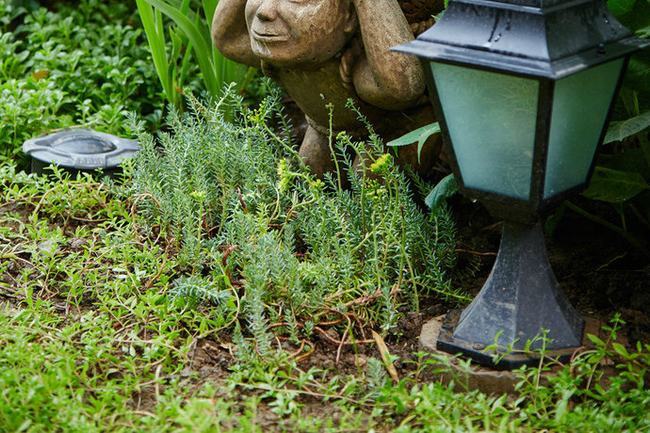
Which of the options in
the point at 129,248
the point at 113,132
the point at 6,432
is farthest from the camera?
the point at 113,132

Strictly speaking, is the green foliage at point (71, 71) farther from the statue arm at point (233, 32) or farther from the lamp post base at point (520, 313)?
the lamp post base at point (520, 313)

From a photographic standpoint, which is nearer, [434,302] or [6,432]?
[6,432]

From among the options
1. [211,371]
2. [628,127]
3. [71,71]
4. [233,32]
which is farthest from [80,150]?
[628,127]

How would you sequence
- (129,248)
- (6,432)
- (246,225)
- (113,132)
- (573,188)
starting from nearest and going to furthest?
(6,432) → (573,188) → (246,225) → (129,248) → (113,132)

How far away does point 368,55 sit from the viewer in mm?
3264

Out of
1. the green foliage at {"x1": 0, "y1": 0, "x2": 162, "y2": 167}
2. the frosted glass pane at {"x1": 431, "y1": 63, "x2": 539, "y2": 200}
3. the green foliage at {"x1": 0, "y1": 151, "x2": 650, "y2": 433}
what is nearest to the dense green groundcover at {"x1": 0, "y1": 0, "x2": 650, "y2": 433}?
the green foliage at {"x1": 0, "y1": 151, "x2": 650, "y2": 433}

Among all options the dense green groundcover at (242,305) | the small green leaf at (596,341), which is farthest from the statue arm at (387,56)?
the small green leaf at (596,341)

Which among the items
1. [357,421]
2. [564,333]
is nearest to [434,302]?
[564,333]

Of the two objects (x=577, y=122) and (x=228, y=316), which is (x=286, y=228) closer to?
(x=228, y=316)

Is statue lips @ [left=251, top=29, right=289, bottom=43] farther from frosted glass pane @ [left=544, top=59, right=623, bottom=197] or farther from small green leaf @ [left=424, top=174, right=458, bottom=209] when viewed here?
frosted glass pane @ [left=544, top=59, right=623, bottom=197]

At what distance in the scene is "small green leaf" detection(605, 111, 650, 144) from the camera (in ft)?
8.90

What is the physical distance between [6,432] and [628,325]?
1651mm

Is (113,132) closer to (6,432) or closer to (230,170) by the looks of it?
(230,170)

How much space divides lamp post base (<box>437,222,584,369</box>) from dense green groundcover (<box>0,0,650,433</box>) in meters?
0.06
